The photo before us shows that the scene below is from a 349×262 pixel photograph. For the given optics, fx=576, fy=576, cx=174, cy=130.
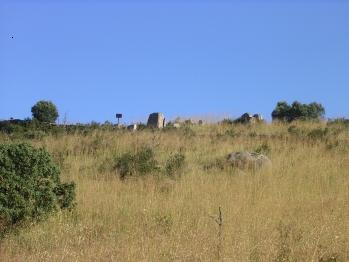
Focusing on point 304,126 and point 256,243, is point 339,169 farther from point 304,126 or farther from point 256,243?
point 304,126

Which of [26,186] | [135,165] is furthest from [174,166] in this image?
[26,186]

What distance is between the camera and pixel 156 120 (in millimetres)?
27328

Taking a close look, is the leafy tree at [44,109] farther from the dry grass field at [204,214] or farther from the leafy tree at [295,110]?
the dry grass field at [204,214]

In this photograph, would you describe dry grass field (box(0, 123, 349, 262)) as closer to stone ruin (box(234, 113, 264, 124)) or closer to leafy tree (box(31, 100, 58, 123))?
stone ruin (box(234, 113, 264, 124))

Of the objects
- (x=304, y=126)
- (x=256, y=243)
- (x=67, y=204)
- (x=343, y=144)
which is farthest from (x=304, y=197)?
(x=304, y=126)

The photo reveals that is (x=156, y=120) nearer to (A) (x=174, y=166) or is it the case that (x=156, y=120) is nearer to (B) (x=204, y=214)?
(A) (x=174, y=166)

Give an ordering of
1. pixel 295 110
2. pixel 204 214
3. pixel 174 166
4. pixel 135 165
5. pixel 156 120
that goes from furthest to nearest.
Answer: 1. pixel 295 110
2. pixel 156 120
3. pixel 174 166
4. pixel 135 165
5. pixel 204 214

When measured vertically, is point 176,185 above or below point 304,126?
below

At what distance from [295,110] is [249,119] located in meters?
7.15

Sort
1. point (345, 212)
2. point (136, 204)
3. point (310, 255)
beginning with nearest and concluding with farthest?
point (310, 255) < point (345, 212) < point (136, 204)

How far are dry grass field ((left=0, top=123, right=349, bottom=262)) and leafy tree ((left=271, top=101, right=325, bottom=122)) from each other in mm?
15392

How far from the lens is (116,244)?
7.12 meters

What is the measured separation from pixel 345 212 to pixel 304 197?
1.54 m

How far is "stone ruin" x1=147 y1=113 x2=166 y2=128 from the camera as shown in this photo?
26.8m
